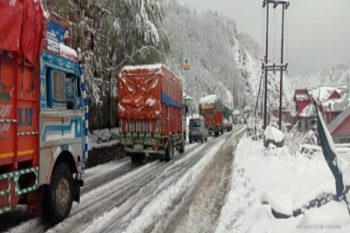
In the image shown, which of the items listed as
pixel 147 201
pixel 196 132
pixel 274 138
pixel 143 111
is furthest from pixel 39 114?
pixel 196 132

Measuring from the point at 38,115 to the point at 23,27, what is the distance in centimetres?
148

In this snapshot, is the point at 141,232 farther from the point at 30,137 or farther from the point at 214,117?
the point at 214,117

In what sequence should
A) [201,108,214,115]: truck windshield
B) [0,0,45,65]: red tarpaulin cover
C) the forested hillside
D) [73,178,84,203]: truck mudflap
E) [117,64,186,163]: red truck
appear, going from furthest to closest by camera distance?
[201,108,214,115]: truck windshield < [117,64,186,163]: red truck < the forested hillside < [73,178,84,203]: truck mudflap < [0,0,45,65]: red tarpaulin cover

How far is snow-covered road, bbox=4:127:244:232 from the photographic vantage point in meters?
8.27

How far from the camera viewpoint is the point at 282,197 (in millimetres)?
6895

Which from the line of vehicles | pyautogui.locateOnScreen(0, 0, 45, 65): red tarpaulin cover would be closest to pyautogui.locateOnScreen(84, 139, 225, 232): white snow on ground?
the line of vehicles

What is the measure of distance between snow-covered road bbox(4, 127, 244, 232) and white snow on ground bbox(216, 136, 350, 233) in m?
0.40

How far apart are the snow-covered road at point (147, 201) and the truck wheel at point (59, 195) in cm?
18

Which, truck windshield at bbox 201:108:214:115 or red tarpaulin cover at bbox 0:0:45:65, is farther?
truck windshield at bbox 201:108:214:115

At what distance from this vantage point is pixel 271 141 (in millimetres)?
19234

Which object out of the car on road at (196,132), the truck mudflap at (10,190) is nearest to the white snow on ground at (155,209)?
the truck mudflap at (10,190)

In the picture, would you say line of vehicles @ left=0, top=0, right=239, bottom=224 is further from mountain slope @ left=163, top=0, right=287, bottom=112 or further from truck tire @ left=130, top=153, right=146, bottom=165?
mountain slope @ left=163, top=0, right=287, bottom=112

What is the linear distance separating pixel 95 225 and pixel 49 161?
4.54 ft

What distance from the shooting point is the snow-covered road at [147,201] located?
27.1 feet
